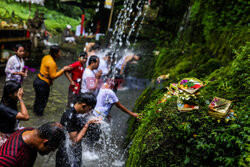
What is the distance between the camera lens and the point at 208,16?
5574 millimetres

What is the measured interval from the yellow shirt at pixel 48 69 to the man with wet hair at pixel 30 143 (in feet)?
9.41

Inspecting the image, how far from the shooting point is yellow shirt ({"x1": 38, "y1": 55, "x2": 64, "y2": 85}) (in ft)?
15.5

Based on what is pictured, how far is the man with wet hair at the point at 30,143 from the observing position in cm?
201

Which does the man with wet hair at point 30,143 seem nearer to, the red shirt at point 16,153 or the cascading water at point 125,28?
the red shirt at point 16,153

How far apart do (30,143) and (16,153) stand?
16cm

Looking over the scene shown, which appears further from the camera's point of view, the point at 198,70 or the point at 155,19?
the point at 155,19

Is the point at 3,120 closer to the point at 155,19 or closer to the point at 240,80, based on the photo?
the point at 240,80

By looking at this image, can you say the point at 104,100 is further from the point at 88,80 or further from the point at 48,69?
the point at 48,69

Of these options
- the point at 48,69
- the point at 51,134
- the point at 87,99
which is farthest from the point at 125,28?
the point at 51,134

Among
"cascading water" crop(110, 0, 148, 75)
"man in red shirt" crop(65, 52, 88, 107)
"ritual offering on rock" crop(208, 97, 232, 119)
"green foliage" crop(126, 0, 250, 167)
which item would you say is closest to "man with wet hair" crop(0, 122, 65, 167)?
"green foliage" crop(126, 0, 250, 167)

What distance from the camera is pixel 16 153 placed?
2.00 metres

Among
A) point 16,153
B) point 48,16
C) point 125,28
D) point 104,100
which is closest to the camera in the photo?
point 16,153

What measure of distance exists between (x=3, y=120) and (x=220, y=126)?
10.4 ft

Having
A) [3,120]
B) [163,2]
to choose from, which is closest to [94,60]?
[3,120]
